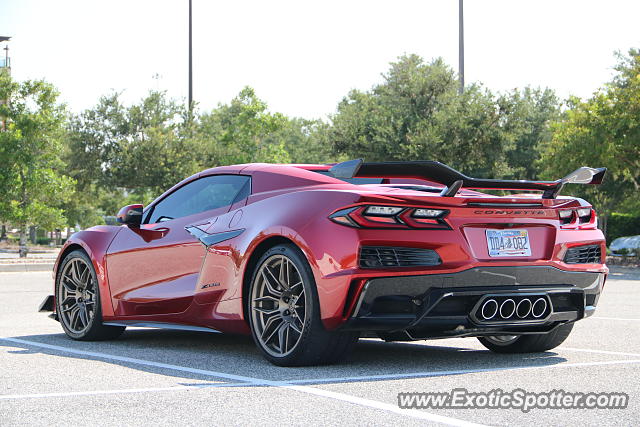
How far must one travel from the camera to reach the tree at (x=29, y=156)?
94.7 feet

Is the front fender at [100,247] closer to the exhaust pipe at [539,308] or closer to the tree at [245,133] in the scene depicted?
the exhaust pipe at [539,308]

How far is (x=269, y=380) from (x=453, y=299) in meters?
1.21

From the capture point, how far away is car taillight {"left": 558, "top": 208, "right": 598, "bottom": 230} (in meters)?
6.30

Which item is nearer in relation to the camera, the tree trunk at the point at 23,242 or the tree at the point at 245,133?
the tree trunk at the point at 23,242

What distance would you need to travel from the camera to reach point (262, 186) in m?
6.60

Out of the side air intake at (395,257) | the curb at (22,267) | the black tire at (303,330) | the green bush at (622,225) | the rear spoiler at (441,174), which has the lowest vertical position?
the green bush at (622,225)

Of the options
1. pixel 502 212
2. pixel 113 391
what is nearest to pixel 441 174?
pixel 502 212

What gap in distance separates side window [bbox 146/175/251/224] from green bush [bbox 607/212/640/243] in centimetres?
3942

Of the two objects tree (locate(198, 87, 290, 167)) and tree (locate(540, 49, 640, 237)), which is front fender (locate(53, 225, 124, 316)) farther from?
tree (locate(198, 87, 290, 167))

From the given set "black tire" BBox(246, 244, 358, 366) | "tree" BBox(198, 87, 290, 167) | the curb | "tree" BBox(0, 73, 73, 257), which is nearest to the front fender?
"black tire" BBox(246, 244, 358, 366)

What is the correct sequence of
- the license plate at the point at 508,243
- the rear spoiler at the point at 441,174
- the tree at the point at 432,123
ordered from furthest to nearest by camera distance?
the tree at the point at 432,123, the rear spoiler at the point at 441,174, the license plate at the point at 508,243

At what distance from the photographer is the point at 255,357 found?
668 cm

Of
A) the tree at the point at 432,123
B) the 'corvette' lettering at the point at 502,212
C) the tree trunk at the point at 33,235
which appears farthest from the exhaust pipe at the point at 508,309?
the tree trunk at the point at 33,235

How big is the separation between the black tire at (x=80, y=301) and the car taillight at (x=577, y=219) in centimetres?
382
